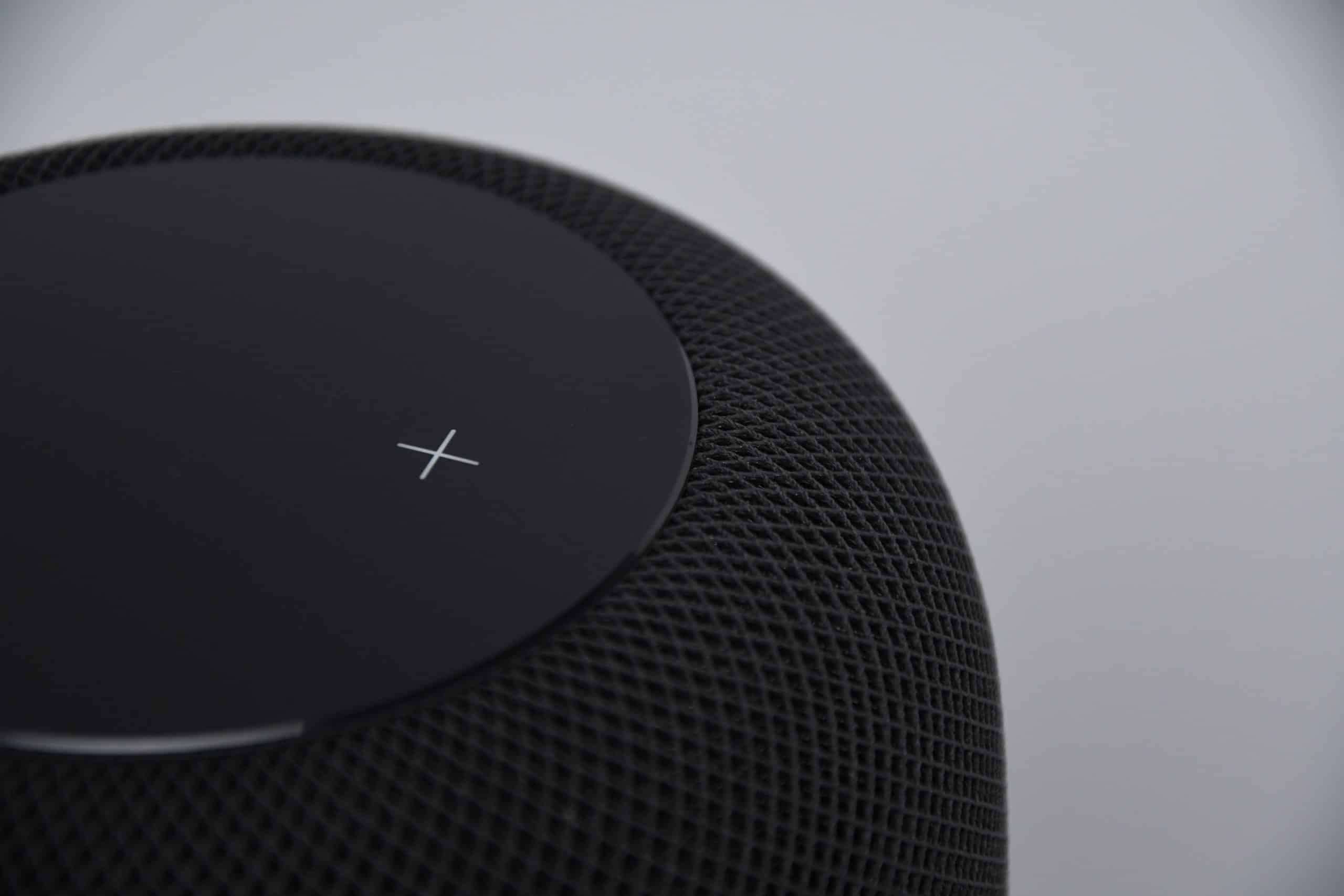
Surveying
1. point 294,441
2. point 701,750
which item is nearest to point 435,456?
point 294,441

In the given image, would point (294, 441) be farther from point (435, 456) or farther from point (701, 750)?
point (701, 750)

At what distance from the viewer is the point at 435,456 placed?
642 millimetres

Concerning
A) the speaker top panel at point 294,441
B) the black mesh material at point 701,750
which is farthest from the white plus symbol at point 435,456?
the black mesh material at point 701,750

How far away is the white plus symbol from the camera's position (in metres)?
0.64

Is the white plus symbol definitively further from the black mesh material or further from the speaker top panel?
the black mesh material

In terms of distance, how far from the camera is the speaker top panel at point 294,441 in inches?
21.5

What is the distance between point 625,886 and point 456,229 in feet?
1.44

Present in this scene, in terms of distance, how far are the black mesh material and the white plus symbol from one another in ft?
0.34

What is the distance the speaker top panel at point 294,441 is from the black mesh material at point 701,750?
0.02 meters

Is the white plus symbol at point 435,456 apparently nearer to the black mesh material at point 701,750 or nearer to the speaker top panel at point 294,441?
the speaker top panel at point 294,441

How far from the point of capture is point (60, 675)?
1.77 feet

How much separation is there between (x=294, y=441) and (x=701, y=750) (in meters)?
0.26

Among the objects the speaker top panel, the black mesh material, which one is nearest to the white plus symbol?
the speaker top panel

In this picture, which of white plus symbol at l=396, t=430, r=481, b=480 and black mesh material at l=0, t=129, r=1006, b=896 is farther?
white plus symbol at l=396, t=430, r=481, b=480
